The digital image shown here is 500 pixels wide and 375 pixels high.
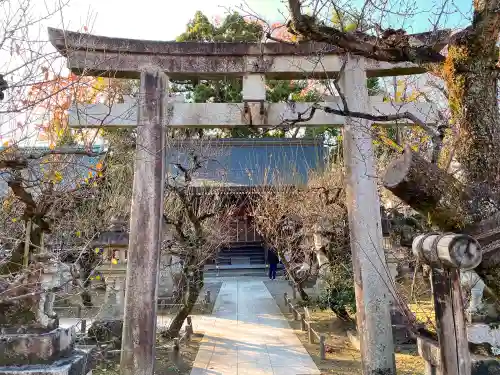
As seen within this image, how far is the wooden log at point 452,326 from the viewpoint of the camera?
7.18 feet

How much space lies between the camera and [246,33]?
53.4ft

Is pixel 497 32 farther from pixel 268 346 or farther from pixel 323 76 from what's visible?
pixel 268 346

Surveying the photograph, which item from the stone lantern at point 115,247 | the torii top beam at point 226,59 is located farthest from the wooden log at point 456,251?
the stone lantern at point 115,247

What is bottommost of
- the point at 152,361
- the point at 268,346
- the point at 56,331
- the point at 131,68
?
the point at 268,346

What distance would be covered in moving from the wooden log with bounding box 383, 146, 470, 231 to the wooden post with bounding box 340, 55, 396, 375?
2443 millimetres

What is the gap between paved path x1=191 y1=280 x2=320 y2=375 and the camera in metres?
6.31

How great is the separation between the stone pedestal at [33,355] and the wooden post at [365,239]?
325 cm

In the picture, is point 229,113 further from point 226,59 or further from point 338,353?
point 338,353

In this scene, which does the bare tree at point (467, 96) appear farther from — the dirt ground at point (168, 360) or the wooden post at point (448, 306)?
the dirt ground at point (168, 360)

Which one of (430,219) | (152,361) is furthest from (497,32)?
(152,361)

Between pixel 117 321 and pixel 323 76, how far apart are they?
530 centimetres

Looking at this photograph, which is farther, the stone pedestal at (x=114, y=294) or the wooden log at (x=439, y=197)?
the stone pedestal at (x=114, y=294)

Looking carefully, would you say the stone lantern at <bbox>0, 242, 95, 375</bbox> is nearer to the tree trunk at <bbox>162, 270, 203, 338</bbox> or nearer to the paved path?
the paved path

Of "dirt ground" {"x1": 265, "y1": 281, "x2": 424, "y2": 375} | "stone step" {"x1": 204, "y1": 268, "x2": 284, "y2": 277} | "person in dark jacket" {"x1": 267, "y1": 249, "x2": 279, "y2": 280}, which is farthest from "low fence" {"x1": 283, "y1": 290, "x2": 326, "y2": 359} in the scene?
"stone step" {"x1": 204, "y1": 268, "x2": 284, "y2": 277}
